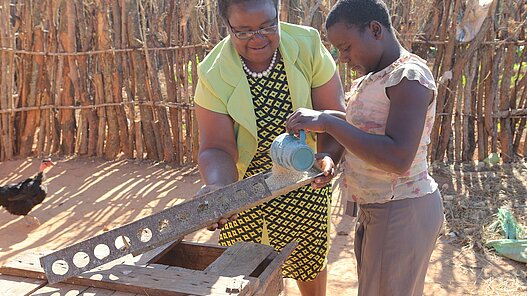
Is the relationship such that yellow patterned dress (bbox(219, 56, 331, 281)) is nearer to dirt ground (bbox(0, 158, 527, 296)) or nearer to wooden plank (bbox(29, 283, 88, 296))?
wooden plank (bbox(29, 283, 88, 296))

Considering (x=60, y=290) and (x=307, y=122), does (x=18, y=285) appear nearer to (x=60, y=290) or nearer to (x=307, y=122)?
(x=60, y=290)

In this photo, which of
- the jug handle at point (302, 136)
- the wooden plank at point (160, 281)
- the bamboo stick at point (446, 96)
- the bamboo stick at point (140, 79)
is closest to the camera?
the wooden plank at point (160, 281)

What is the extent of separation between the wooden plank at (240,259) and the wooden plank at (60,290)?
38 cm

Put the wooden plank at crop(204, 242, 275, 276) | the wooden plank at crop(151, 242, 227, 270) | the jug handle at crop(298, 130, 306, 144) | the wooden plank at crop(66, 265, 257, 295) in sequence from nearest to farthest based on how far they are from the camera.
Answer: the wooden plank at crop(66, 265, 257, 295), the wooden plank at crop(204, 242, 275, 276), the jug handle at crop(298, 130, 306, 144), the wooden plank at crop(151, 242, 227, 270)

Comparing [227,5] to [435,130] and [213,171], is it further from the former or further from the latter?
[435,130]

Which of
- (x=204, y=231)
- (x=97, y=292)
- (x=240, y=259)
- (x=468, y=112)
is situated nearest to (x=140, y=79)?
(x=204, y=231)

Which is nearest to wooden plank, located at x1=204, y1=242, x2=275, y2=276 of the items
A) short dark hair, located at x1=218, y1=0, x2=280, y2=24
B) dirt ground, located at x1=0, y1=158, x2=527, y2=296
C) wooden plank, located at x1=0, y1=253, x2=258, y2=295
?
wooden plank, located at x1=0, y1=253, x2=258, y2=295

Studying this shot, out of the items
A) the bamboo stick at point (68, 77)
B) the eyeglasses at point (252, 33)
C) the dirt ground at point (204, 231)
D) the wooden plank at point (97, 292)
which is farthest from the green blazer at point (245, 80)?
the bamboo stick at point (68, 77)

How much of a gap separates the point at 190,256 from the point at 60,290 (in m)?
0.55

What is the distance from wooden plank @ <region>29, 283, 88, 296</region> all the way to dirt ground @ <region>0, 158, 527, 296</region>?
2.40 meters

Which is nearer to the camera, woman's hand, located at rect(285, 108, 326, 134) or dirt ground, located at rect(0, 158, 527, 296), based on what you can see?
woman's hand, located at rect(285, 108, 326, 134)

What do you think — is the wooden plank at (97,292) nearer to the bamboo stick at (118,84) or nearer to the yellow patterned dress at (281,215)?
the yellow patterned dress at (281,215)

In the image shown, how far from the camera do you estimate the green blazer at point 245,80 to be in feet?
7.66

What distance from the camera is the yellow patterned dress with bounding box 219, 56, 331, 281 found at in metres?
2.39
